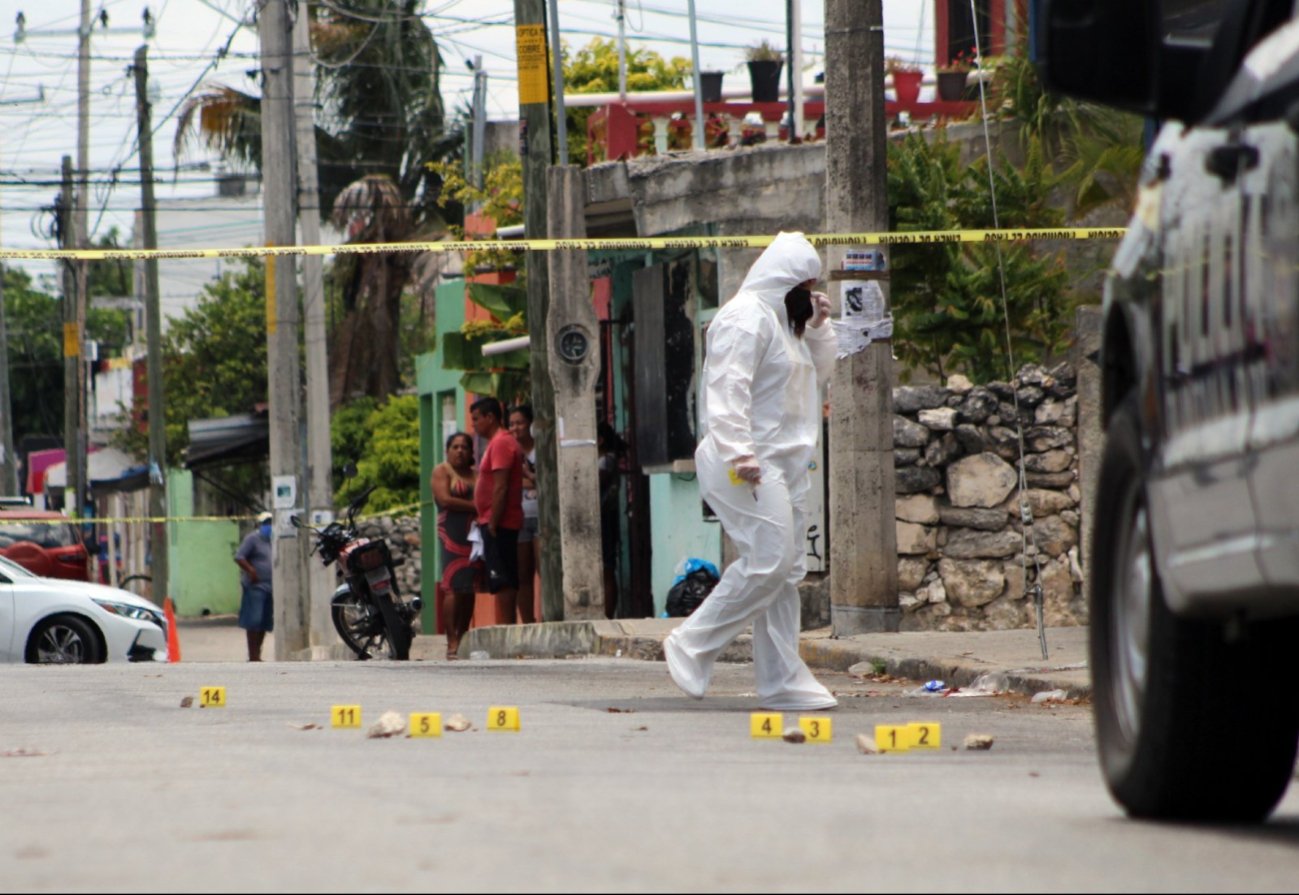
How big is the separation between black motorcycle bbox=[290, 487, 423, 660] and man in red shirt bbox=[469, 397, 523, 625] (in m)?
0.77

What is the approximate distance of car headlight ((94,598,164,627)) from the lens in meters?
18.9

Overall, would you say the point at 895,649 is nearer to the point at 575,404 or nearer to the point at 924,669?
the point at 924,669

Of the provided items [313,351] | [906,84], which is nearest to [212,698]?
[906,84]

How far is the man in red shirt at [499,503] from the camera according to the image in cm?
1669

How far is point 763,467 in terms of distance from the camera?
9.32 meters

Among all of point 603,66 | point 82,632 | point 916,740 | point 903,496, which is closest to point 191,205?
point 603,66

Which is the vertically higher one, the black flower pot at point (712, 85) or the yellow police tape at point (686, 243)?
the black flower pot at point (712, 85)

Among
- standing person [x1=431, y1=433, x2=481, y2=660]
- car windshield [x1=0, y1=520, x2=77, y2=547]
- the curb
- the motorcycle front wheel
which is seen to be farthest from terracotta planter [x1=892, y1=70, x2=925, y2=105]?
the curb

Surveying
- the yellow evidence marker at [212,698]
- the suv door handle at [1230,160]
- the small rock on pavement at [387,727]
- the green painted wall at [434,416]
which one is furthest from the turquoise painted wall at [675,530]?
the suv door handle at [1230,160]

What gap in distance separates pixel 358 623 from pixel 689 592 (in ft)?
8.43

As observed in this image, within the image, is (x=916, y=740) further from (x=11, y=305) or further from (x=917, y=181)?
(x=11, y=305)

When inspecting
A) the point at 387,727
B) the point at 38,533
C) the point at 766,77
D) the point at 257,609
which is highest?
the point at 766,77

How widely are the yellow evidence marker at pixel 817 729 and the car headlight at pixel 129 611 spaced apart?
40.1 ft

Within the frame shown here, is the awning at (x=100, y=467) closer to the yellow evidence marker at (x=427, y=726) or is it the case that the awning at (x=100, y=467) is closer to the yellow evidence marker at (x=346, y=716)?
the yellow evidence marker at (x=346, y=716)
